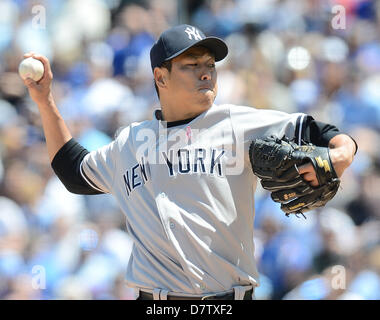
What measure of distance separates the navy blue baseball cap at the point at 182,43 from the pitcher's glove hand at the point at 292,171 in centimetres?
46

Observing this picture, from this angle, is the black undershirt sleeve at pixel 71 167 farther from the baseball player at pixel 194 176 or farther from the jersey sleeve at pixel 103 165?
the baseball player at pixel 194 176

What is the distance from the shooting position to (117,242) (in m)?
4.79

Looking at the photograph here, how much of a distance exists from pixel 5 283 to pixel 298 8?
11.3ft

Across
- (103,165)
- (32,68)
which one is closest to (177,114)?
(103,165)

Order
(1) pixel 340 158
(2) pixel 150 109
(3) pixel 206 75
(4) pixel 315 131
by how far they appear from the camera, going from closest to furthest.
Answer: (1) pixel 340 158
(4) pixel 315 131
(3) pixel 206 75
(2) pixel 150 109

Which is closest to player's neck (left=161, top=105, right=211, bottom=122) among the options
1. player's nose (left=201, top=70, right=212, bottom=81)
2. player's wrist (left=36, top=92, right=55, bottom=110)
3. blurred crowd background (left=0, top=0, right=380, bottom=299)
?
player's nose (left=201, top=70, right=212, bottom=81)

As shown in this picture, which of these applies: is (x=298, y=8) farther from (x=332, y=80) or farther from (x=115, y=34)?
(x=115, y=34)

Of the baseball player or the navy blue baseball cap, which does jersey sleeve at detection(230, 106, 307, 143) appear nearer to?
the baseball player

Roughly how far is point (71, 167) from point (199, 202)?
0.68 m

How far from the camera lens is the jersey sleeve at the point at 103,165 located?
278 cm

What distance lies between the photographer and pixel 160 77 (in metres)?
2.75

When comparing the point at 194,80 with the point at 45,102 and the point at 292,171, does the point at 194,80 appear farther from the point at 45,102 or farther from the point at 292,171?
the point at 45,102

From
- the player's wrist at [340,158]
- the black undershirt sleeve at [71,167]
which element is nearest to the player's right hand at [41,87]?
the black undershirt sleeve at [71,167]
